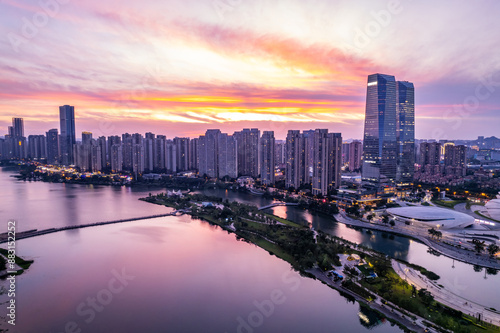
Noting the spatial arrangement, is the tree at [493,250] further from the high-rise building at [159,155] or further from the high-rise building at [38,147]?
the high-rise building at [38,147]

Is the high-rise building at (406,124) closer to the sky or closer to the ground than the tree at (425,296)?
closer to the sky

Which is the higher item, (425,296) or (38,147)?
(38,147)

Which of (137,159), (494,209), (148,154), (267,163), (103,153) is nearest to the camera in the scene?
(494,209)

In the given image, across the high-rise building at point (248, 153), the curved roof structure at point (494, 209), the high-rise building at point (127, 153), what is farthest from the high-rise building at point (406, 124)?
the high-rise building at point (127, 153)

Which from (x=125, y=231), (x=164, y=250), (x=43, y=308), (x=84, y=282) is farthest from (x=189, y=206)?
(x=43, y=308)

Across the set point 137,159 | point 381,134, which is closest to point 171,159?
point 137,159

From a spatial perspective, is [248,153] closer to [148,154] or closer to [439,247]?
[148,154]

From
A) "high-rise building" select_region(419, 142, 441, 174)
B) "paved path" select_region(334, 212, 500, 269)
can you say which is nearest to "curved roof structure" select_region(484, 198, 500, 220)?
"paved path" select_region(334, 212, 500, 269)
